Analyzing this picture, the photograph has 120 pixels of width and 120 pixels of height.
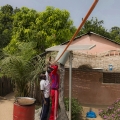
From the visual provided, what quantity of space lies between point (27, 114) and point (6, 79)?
6.32m

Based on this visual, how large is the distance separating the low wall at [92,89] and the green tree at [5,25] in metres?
12.4

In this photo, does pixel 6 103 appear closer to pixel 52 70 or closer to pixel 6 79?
pixel 6 79

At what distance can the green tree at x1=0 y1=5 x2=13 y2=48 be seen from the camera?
21094mm

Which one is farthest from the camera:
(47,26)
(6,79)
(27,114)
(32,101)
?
(47,26)

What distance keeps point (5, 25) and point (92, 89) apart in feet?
52.4

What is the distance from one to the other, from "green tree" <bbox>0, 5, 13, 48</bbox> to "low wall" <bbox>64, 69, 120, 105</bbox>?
1236 cm

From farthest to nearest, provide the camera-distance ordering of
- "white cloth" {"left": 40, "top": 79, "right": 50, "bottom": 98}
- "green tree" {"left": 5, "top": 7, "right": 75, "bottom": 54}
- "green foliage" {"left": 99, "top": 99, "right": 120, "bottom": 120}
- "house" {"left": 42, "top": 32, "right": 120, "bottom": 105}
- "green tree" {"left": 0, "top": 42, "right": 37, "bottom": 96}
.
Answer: "green tree" {"left": 5, "top": 7, "right": 75, "bottom": 54} → "house" {"left": 42, "top": 32, "right": 120, "bottom": 105} → "green tree" {"left": 0, "top": 42, "right": 37, "bottom": 96} → "green foliage" {"left": 99, "top": 99, "right": 120, "bottom": 120} → "white cloth" {"left": 40, "top": 79, "right": 50, "bottom": 98}

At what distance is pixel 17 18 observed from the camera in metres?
16.4

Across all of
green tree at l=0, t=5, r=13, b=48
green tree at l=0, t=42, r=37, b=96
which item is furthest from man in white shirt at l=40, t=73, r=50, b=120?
green tree at l=0, t=5, r=13, b=48

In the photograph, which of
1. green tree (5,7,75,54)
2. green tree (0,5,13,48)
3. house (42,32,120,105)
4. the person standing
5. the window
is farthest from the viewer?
green tree (0,5,13,48)

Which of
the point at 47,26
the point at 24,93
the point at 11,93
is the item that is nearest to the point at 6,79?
the point at 11,93

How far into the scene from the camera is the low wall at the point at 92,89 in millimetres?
10242

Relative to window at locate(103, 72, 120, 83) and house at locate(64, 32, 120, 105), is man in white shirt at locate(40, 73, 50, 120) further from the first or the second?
window at locate(103, 72, 120, 83)

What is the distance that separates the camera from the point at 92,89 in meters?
10.4
